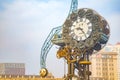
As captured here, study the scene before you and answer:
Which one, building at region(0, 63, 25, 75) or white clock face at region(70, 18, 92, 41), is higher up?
white clock face at region(70, 18, 92, 41)

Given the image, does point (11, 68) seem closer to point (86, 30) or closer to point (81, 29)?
point (81, 29)

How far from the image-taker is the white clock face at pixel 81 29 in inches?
650

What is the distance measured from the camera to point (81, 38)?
16.6 metres

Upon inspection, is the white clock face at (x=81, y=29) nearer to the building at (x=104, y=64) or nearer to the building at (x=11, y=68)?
the building at (x=104, y=64)

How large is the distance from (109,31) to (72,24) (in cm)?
160

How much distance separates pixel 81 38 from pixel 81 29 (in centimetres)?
38

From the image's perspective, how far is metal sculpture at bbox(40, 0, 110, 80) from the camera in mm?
16328

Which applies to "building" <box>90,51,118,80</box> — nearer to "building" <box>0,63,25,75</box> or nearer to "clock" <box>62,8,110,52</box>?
"building" <box>0,63,25,75</box>

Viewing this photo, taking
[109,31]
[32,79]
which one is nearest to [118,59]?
[32,79]

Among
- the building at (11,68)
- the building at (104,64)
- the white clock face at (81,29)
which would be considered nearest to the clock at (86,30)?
the white clock face at (81,29)

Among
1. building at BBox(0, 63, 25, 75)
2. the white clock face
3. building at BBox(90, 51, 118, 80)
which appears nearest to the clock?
the white clock face

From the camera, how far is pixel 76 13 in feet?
55.6

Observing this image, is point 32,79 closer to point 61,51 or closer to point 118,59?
point 61,51

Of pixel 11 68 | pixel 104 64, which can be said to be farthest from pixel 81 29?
pixel 11 68
